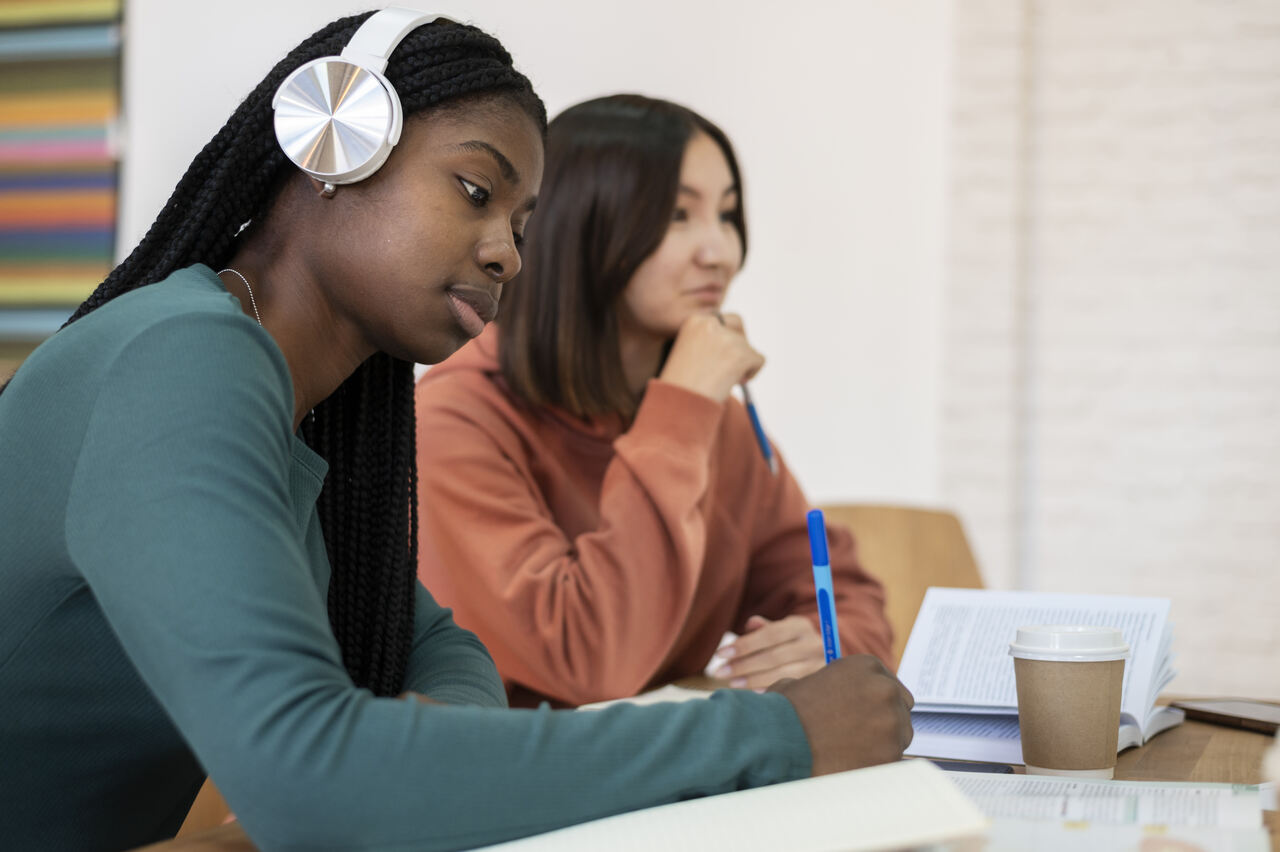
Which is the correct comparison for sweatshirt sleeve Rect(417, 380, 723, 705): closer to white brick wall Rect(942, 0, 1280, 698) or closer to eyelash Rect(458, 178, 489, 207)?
eyelash Rect(458, 178, 489, 207)

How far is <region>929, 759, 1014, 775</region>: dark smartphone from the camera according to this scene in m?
0.83

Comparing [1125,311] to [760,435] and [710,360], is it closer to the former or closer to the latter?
[760,435]

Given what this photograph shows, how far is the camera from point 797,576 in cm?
155

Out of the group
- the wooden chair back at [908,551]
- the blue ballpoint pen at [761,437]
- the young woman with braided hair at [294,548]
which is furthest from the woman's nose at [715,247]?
the young woman with braided hair at [294,548]

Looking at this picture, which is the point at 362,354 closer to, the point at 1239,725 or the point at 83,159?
the point at 1239,725

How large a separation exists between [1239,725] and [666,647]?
1.87 ft

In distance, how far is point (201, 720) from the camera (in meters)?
0.54

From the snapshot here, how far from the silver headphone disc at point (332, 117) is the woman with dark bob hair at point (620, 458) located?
61cm

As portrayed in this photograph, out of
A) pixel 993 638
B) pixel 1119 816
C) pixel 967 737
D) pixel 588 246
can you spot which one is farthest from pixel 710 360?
pixel 1119 816

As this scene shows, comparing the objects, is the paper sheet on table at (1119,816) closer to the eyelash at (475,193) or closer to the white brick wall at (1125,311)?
the eyelash at (475,193)

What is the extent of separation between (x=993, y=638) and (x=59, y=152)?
2997mm

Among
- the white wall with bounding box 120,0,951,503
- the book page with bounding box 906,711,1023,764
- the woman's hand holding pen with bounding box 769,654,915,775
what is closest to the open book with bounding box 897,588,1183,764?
the book page with bounding box 906,711,1023,764

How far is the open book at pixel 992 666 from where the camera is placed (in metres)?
0.92

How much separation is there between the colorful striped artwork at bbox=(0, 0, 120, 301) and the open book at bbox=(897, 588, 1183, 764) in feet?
A: 9.15
